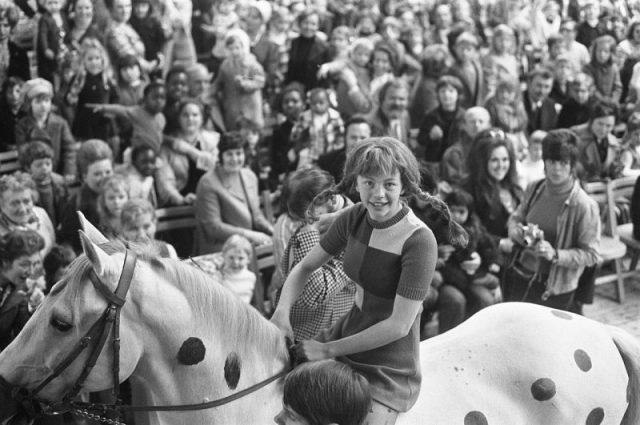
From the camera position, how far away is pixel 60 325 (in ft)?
9.78

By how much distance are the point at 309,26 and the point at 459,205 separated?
3.94 m

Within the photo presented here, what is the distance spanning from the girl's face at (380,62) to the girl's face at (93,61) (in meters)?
2.97

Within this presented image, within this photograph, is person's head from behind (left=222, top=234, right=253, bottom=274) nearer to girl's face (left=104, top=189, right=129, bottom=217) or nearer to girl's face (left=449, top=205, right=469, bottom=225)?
girl's face (left=104, top=189, right=129, bottom=217)

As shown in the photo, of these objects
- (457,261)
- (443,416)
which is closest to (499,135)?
(457,261)

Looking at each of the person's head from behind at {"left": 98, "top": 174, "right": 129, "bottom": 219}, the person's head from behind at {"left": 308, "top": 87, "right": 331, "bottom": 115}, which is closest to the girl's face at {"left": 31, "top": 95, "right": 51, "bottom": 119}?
the person's head from behind at {"left": 98, "top": 174, "right": 129, "bottom": 219}

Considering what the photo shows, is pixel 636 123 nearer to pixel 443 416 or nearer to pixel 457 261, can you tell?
pixel 457 261

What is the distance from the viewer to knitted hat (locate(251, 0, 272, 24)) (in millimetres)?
10228

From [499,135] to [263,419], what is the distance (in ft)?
14.2

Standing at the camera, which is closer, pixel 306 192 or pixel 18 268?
pixel 306 192

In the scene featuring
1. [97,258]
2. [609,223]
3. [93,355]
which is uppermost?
[97,258]

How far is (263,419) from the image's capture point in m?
3.31

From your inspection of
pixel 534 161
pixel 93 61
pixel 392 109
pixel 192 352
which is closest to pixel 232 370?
pixel 192 352

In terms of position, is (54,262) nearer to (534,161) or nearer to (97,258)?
(97,258)

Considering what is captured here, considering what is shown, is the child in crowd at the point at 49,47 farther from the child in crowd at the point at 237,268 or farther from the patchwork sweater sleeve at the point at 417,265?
the patchwork sweater sleeve at the point at 417,265
